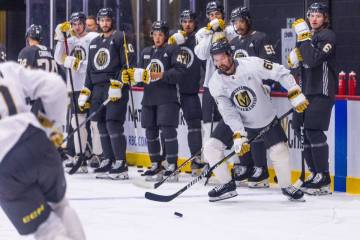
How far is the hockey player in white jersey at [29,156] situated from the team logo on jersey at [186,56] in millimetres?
3594

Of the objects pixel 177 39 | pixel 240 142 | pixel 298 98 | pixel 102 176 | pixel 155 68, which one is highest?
pixel 177 39

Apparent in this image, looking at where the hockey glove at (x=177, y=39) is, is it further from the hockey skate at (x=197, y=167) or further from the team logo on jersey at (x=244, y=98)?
the team logo on jersey at (x=244, y=98)

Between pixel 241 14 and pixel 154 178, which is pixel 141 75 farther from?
pixel 241 14

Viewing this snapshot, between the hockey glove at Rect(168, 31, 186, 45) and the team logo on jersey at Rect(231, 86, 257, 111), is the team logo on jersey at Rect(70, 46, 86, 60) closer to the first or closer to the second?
the hockey glove at Rect(168, 31, 186, 45)

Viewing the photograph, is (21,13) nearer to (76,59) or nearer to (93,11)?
(93,11)

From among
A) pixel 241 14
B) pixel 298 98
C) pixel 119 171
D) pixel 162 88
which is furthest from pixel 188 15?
pixel 298 98

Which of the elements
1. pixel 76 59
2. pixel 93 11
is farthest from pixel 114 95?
pixel 93 11

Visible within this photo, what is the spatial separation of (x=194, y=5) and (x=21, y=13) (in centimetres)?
546

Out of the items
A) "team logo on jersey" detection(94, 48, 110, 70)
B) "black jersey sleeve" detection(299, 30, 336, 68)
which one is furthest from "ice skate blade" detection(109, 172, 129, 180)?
"black jersey sleeve" detection(299, 30, 336, 68)

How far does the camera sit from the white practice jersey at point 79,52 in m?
7.60

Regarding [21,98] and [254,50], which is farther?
[254,50]

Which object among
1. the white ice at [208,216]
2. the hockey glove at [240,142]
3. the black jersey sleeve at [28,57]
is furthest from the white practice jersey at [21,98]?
the black jersey sleeve at [28,57]

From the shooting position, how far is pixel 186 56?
705cm

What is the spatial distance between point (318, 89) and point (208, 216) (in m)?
1.25
